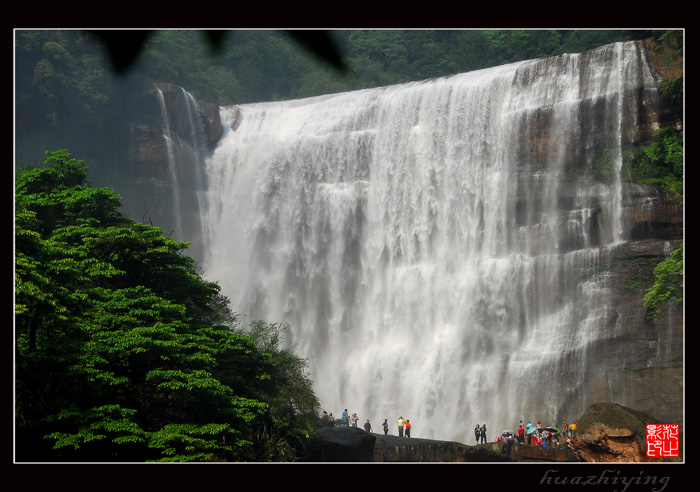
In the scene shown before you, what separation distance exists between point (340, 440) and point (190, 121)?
27909mm

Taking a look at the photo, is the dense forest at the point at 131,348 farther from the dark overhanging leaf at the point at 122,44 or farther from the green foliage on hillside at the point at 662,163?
the dark overhanging leaf at the point at 122,44

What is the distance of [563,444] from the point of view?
26.6 m

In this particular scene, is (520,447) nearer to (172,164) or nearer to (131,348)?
(131,348)

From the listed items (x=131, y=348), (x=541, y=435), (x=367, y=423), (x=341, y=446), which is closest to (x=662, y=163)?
(x=541, y=435)

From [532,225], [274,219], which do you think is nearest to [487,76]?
[532,225]

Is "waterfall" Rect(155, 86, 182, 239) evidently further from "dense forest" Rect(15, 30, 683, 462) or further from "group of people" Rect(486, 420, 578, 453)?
"group of people" Rect(486, 420, 578, 453)

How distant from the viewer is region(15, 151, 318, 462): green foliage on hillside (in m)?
18.2

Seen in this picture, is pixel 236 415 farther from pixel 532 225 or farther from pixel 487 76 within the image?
pixel 487 76

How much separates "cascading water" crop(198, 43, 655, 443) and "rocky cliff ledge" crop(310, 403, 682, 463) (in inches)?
215

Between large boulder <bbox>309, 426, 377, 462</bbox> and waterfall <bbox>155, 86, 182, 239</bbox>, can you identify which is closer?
large boulder <bbox>309, 426, 377, 462</bbox>

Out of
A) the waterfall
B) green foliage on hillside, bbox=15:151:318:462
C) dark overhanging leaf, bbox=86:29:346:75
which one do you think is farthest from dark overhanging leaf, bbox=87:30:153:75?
green foliage on hillside, bbox=15:151:318:462

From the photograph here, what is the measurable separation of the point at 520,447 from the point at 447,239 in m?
14.3

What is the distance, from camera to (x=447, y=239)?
37000 millimetres

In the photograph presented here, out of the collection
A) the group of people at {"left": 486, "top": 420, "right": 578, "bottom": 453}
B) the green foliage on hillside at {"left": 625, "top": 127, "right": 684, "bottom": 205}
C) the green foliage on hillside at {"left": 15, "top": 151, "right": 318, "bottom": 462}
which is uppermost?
the green foliage on hillside at {"left": 625, "top": 127, "right": 684, "bottom": 205}
